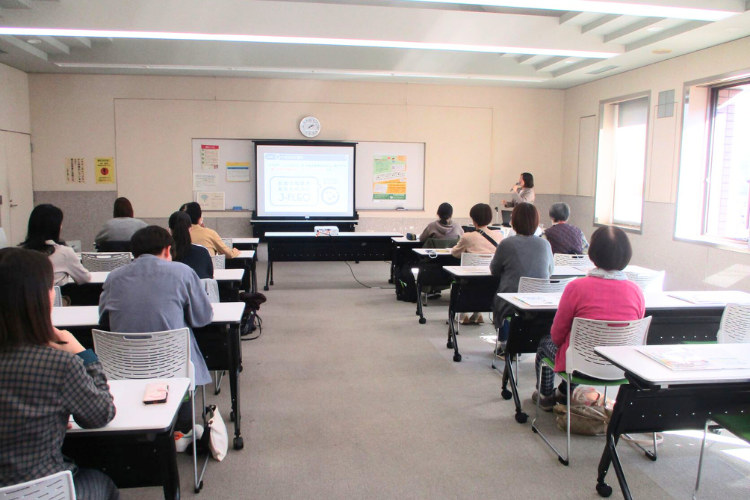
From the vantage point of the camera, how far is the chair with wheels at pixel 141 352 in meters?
2.37

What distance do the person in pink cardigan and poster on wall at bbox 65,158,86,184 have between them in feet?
26.9

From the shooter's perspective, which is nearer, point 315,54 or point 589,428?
point 589,428

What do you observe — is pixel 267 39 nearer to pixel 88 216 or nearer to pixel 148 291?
pixel 148 291

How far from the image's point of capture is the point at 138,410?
180cm

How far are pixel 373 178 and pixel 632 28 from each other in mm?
4550

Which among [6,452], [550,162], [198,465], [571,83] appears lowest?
[198,465]

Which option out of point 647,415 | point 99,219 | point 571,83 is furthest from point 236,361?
point 571,83

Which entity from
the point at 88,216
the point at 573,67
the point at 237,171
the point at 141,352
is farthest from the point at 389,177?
the point at 141,352

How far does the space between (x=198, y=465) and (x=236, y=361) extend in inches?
21.4

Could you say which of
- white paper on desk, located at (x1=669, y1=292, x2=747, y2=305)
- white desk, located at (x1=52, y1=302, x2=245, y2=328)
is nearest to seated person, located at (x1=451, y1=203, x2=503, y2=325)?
white paper on desk, located at (x1=669, y1=292, x2=747, y2=305)

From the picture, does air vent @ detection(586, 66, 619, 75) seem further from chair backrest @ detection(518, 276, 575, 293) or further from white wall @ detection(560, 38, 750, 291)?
chair backrest @ detection(518, 276, 575, 293)

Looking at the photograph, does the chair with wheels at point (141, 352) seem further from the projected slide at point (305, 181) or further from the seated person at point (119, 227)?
the projected slide at point (305, 181)

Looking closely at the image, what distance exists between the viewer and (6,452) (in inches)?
57.2

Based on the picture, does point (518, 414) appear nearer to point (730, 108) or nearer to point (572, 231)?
point (572, 231)
